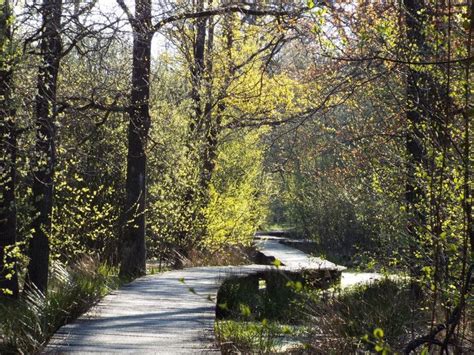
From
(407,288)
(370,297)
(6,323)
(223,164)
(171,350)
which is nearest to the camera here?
(171,350)

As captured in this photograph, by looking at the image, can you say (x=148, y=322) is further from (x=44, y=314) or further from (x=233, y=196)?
(x=233, y=196)

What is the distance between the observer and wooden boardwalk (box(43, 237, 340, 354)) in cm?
629

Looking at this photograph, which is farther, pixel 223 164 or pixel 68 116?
pixel 223 164

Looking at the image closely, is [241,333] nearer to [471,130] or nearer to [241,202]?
[471,130]

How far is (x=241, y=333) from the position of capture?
7.57 m

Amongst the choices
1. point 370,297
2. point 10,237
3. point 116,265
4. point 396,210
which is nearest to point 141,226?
point 116,265

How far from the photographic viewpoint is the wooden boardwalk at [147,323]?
20.6 ft

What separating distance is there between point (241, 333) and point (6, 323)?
222 cm

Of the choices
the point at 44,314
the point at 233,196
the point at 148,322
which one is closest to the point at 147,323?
the point at 148,322

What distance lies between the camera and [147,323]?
749 cm

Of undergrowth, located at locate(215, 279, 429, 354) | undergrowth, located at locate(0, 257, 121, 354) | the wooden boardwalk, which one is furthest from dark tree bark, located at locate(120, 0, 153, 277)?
undergrowth, located at locate(215, 279, 429, 354)

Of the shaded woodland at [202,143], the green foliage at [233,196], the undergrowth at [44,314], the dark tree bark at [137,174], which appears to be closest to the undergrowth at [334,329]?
the shaded woodland at [202,143]

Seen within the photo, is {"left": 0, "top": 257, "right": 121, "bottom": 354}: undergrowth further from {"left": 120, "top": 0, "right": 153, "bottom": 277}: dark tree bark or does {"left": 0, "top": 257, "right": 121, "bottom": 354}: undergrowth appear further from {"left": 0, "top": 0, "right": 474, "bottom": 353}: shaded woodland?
{"left": 120, "top": 0, "right": 153, "bottom": 277}: dark tree bark

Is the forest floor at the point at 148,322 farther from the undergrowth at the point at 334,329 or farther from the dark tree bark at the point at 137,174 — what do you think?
the dark tree bark at the point at 137,174
